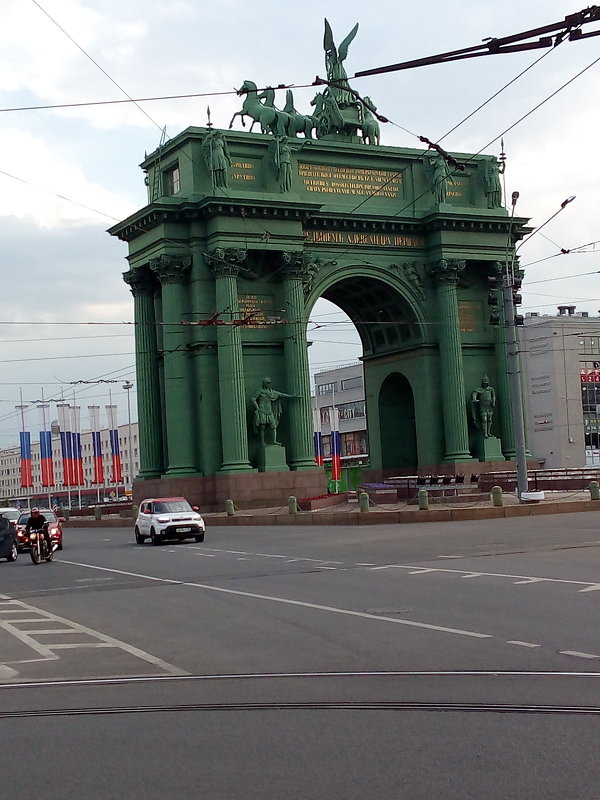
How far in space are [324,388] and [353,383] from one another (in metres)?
9.05

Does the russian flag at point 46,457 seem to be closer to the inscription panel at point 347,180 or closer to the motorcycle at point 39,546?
the inscription panel at point 347,180

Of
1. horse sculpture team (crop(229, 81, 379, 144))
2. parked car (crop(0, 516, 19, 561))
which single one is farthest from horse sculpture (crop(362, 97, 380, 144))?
parked car (crop(0, 516, 19, 561))

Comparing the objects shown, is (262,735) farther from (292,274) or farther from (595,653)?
(292,274)

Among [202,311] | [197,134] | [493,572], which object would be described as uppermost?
[197,134]

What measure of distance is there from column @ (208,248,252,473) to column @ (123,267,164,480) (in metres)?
4.59

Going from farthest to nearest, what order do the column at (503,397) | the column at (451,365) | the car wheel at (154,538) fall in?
the column at (503,397), the column at (451,365), the car wheel at (154,538)

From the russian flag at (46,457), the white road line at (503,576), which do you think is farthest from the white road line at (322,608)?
the russian flag at (46,457)

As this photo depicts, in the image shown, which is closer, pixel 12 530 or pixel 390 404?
pixel 12 530

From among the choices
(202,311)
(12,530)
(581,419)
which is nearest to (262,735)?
(12,530)

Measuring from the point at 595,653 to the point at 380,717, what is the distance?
3.26 meters

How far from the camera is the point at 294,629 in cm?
1321

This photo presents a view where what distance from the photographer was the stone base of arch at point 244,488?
165 feet

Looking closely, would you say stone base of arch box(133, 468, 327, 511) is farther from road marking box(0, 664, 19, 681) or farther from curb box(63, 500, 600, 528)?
road marking box(0, 664, 19, 681)

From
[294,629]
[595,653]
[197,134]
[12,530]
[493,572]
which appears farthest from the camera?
[197,134]
